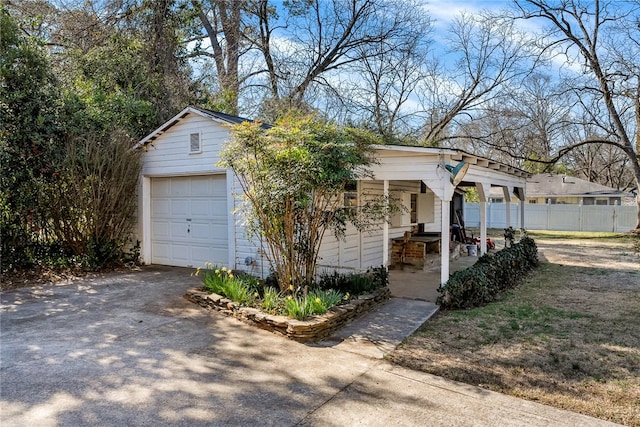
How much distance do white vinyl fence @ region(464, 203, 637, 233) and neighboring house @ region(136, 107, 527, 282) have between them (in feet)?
48.6

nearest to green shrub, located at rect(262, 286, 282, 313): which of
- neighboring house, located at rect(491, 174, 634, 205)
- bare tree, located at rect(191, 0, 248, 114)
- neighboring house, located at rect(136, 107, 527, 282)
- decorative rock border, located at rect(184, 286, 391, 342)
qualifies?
decorative rock border, located at rect(184, 286, 391, 342)

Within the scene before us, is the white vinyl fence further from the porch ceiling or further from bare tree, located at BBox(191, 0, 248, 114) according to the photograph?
the porch ceiling

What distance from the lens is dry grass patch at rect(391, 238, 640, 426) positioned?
11.9 feet

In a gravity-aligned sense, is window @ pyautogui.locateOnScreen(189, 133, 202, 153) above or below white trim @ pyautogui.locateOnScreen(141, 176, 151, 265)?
above

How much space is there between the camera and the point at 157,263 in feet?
31.5

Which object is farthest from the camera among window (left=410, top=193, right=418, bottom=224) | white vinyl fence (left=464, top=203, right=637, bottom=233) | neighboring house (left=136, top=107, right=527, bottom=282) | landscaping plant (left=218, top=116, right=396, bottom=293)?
white vinyl fence (left=464, top=203, right=637, bottom=233)

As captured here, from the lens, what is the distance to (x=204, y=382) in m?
3.68

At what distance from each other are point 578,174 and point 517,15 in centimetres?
2323

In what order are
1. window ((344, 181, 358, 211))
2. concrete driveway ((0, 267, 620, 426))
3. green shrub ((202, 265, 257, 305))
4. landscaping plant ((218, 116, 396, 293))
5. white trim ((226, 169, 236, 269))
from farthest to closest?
1. window ((344, 181, 358, 211))
2. white trim ((226, 169, 236, 269))
3. green shrub ((202, 265, 257, 305))
4. landscaping plant ((218, 116, 396, 293))
5. concrete driveway ((0, 267, 620, 426))

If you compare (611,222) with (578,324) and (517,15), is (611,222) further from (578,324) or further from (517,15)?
(578,324)

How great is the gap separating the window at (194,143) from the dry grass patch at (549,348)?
18.5ft

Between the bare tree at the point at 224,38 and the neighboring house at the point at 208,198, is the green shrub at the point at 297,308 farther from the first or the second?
the bare tree at the point at 224,38

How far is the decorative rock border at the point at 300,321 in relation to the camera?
4.84 metres

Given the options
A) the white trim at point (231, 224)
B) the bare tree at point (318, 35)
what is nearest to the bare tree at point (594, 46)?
the bare tree at point (318, 35)
